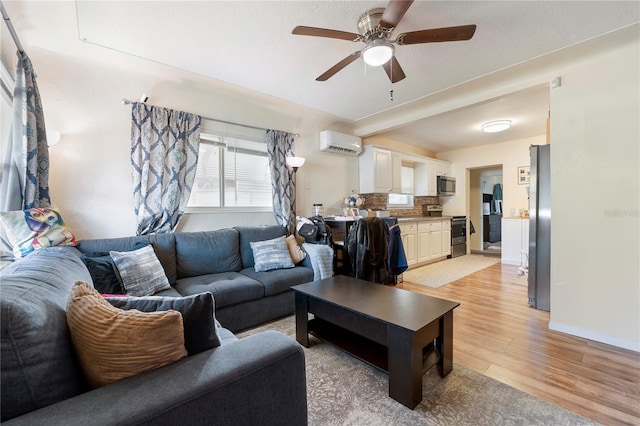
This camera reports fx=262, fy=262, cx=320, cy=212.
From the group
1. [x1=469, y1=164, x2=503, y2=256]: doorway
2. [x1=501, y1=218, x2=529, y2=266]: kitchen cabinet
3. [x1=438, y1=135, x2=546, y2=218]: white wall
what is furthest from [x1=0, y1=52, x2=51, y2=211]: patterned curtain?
[x1=469, y1=164, x2=503, y2=256]: doorway

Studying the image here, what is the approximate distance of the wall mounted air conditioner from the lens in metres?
4.17

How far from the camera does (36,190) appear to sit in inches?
77.8

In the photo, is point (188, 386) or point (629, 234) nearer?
point (188, 386)

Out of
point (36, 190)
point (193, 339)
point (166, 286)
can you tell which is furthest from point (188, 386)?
point (36, 190)

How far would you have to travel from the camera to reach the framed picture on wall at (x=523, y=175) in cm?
535

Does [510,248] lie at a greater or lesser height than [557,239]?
lesser

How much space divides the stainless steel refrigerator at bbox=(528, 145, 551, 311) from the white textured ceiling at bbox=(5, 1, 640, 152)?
2.95 ft

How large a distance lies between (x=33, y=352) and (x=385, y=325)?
61.0 inches

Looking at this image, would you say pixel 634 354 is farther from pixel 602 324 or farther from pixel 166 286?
pixel 166 286

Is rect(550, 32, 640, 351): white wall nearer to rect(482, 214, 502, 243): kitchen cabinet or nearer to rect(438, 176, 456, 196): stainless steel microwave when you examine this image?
rect(438, 176, 456, 196): stainless steel microwave

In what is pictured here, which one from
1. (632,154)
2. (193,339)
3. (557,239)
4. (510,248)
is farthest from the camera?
(510,248)

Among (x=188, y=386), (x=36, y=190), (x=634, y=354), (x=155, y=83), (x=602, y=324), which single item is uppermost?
(x=155, y=83)

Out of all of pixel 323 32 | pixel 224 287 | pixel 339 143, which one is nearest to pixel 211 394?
pixel 224 287

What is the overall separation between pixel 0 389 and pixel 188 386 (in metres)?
0.41
